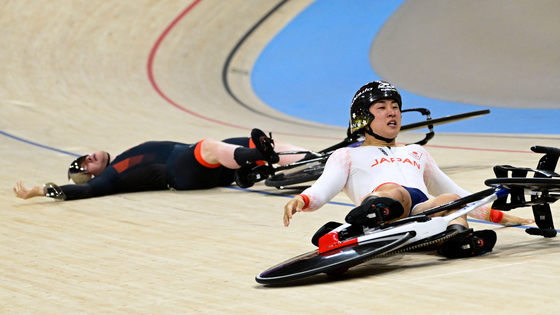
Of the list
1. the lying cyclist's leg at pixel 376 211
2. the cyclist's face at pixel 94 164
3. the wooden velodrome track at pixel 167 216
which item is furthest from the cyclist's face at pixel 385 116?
the cyclist's face at pixel 94 164

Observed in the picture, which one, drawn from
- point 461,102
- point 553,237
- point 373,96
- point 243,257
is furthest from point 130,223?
point 461,102

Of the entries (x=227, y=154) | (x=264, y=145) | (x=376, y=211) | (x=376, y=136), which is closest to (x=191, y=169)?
(x=227, y=154)

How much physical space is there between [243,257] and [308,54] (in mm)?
8219

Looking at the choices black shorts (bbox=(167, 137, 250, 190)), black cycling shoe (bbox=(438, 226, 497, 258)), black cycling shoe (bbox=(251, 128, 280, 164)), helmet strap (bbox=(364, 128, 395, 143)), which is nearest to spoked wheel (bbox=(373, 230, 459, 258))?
black cycling shoe (bbox=(438, 226, 497, 258))

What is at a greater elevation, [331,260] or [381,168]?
[381,168]

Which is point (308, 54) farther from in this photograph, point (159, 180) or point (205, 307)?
point (205, 307)

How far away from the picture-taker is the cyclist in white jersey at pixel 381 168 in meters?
2.38

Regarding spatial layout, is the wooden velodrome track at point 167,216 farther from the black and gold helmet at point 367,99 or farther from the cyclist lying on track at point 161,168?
the black and gold helmet at point 367,99

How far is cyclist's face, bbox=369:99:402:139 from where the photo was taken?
2.52 metres

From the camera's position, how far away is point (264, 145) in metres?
3.96

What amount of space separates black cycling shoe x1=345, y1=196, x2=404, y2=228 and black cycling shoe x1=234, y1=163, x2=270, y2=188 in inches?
82.2

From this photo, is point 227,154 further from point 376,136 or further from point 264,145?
point 376,136

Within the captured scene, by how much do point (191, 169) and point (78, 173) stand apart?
829 millimetres

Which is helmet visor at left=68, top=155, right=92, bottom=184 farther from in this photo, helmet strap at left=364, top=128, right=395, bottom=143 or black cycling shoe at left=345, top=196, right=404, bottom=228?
black cycling shoe at left=345, top=196, right=404, bottom=228
